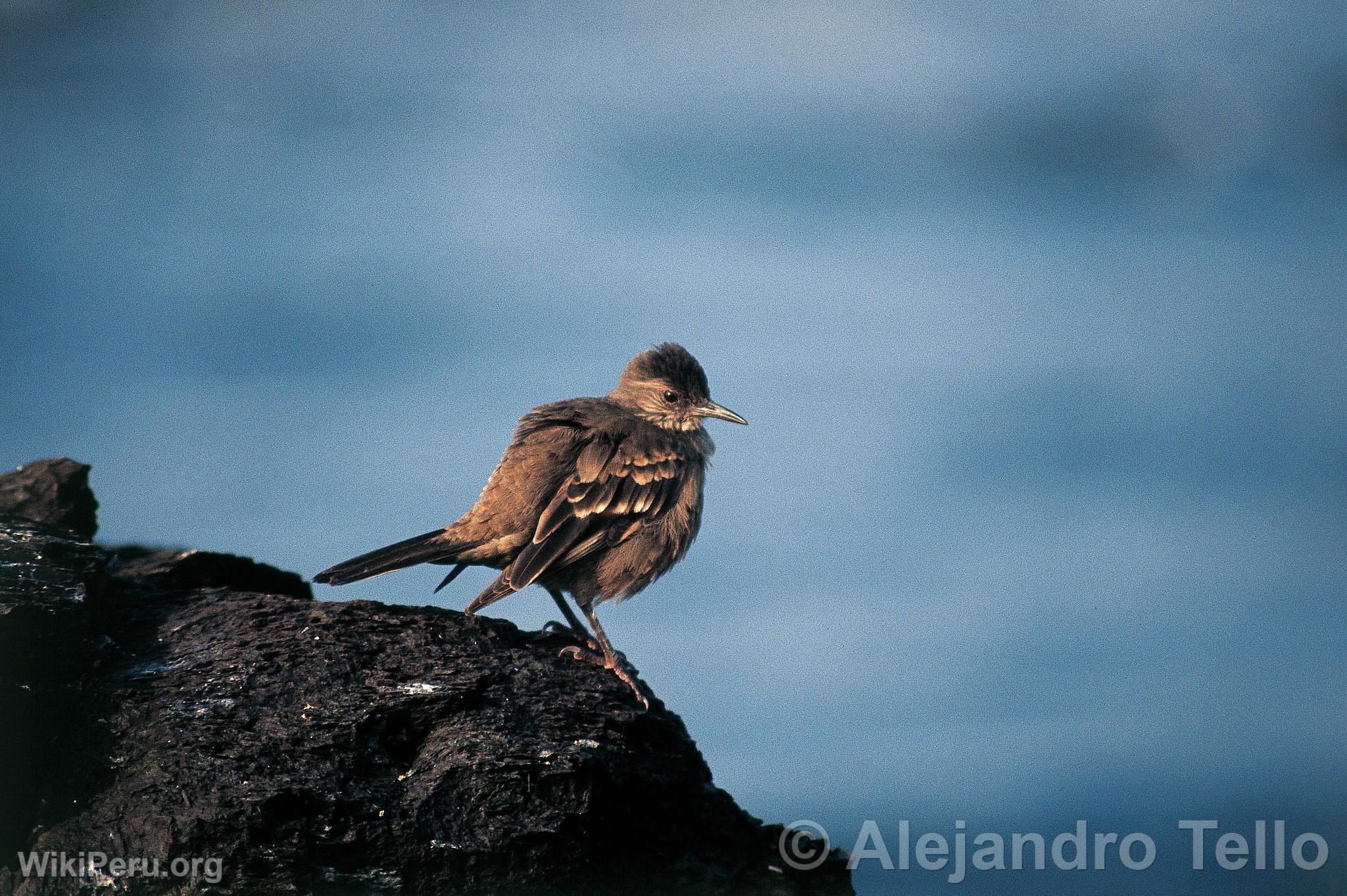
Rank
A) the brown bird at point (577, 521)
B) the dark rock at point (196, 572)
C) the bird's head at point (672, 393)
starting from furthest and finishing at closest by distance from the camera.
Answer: the bird's head at point (672, 393)
the dark rock at point (196, 572)
the brown bird at point (577, 521)

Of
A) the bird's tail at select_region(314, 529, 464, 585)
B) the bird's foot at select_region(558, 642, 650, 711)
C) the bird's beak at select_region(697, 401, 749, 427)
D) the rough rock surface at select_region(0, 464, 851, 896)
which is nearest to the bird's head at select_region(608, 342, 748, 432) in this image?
the bird's beak at select_region(697, 401, 749, 427)

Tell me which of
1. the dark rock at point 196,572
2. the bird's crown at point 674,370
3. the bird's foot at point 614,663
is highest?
the bird's crown at point 674,370

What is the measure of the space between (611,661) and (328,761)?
7.01ft

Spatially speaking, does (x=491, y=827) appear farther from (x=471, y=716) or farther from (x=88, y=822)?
(x=88, y=822)

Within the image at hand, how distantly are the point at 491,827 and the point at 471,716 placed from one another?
0.65 m

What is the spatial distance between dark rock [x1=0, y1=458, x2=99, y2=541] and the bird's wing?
3.42 metres

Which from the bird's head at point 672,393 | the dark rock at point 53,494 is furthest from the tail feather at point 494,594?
the dark rock at point 53,494

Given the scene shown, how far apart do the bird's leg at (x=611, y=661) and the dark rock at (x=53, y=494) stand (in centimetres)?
382

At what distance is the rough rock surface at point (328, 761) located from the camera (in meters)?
5.45

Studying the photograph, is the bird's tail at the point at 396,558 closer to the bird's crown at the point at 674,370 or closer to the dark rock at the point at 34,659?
the dark rock at the point at 34,659

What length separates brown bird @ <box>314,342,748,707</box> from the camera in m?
7.34

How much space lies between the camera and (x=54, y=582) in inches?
239

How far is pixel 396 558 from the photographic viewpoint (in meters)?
7.21

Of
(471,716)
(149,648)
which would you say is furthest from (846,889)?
(149,648)
